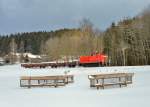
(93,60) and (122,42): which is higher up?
(122,42)

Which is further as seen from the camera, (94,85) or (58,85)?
(58,85)

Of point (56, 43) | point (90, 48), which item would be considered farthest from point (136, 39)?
point (56, 43)

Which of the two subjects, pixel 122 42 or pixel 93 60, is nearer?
pixel 93 60

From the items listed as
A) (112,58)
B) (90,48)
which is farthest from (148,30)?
(90,48)

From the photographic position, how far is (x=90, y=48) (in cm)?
9000

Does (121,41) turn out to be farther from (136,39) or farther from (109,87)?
(109,87)

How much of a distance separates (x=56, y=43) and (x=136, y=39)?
4654 centimetres

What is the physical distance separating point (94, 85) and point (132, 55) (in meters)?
56.0

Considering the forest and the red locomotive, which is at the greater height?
the forest

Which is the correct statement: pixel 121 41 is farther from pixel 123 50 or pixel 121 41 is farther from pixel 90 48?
pixel 90 48

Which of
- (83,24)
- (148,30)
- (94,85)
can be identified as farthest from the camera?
(83,24)

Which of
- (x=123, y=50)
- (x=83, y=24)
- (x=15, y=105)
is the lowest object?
(x=15, y=105)

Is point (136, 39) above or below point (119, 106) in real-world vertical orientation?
above

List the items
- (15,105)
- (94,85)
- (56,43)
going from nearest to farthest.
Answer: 1. (15,105)
2. (94,85)
3. (56,43)
